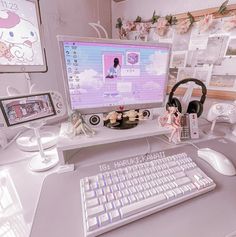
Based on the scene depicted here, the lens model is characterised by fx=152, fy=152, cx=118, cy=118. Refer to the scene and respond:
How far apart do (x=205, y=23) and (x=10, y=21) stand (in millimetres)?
959

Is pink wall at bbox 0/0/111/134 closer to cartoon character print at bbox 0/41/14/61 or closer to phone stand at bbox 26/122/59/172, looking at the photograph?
cartoon character print at bbox 0/41/14/61

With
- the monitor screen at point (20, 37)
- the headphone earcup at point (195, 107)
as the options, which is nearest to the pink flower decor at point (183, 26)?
the headphone earcup at point (195, 107)

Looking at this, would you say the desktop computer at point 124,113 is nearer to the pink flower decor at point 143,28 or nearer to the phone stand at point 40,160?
the phone stand at point 40,160

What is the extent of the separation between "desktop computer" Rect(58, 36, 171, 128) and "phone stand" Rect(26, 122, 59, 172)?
0.16 metres

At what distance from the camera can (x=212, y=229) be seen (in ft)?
1.12

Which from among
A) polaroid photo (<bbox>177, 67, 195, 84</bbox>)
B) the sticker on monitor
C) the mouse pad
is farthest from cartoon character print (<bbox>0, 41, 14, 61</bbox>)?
polaroid photo (<bbox>177, 67, 195, 84</bbox>)

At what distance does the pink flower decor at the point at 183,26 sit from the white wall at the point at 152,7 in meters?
0.07

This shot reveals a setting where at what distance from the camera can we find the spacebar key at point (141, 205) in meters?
0.36

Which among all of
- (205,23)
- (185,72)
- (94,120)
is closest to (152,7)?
(205,23)

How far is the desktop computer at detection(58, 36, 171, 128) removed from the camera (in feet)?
1.90

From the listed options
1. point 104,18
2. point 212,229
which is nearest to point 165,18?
point 104,18

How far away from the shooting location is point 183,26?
0.92 meters

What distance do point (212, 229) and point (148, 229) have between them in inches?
5.6

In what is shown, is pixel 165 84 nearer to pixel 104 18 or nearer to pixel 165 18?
pixel 165 18
